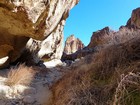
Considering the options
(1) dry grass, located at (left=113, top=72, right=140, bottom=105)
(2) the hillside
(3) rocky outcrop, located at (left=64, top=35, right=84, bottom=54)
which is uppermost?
(3) rocky outcrop, located at (left=64, top=35, right=84, bottom=54)

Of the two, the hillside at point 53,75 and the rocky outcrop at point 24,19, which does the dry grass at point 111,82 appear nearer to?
the hillside at point 53,75

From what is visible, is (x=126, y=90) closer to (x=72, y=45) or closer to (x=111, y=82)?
(x=111, y=82)

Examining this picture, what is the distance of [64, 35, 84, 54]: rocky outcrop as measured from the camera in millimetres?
54094

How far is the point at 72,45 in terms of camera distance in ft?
179

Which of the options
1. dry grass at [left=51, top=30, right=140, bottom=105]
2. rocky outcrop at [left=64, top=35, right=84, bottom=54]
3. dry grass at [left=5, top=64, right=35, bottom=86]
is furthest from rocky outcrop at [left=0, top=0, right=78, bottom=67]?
rocky outcrop at [left=64, top=35, right=84, bottom=54]

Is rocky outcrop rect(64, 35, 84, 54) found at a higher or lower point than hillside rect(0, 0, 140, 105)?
higher

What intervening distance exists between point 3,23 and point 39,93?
8.74 ft

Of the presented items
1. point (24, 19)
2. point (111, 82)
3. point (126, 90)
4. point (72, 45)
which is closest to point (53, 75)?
point (24, 19)

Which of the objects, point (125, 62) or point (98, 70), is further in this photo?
point (98, 70)

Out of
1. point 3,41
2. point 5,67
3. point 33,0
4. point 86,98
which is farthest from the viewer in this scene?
point 5,67

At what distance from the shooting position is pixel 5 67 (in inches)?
420

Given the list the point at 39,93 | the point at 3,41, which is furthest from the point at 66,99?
the point at 3,41

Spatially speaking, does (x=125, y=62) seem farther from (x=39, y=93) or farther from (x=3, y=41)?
(x=3, y=41)

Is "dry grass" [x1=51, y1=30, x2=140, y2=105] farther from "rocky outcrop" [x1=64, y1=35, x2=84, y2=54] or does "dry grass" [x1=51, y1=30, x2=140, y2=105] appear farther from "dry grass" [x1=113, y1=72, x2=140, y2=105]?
"rocky outcrop" [x1=64, y1=35, x2=84, y2=54]
